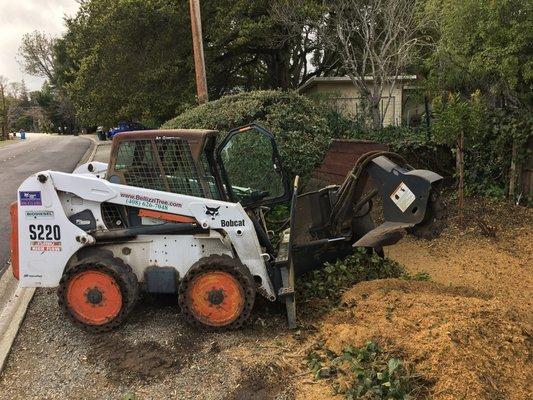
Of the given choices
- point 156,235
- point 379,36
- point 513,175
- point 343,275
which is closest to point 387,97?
point 379,36

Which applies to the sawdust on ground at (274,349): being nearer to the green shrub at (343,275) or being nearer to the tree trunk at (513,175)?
the green shrub at (343,275)

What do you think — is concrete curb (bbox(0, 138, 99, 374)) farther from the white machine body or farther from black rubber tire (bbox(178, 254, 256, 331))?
black rubber tire (bbox(178, 254, 256, 331))

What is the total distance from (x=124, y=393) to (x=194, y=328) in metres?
1.04

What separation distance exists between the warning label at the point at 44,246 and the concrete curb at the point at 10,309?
915mm

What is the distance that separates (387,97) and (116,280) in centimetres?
1480

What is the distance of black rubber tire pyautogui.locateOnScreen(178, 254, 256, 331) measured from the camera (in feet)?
15.2

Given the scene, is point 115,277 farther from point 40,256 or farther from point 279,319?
point 279,319

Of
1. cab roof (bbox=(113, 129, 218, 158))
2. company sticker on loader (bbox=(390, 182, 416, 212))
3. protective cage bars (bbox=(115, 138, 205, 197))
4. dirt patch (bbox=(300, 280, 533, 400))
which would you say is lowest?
dirt patch (bbox=(300, 280, 533, 400))

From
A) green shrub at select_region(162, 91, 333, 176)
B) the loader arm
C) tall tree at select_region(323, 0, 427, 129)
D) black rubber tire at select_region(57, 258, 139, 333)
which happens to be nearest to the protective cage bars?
black rubber tire at select_region(57, 258, 139, 333)

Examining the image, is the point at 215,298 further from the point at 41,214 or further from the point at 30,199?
the point at 30,199

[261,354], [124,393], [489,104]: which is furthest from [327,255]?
[489,104]

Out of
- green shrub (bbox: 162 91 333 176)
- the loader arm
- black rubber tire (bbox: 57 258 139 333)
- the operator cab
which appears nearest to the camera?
the loader arm

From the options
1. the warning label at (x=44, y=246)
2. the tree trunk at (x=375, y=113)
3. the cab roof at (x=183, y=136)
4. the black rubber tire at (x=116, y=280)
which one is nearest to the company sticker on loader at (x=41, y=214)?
the warning label at (x=44, y=246)

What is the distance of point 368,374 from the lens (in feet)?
11.9
